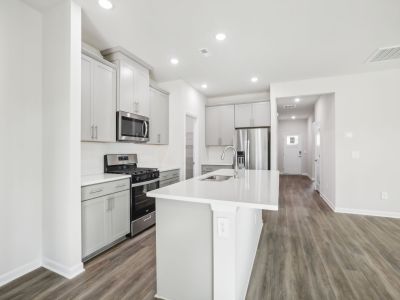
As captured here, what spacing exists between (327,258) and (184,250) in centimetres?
179

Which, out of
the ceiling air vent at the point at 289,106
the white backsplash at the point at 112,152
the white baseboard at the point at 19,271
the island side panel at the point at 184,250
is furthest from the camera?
the ceiling air vent at the point at 289,106

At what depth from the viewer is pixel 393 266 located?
83.7 inches

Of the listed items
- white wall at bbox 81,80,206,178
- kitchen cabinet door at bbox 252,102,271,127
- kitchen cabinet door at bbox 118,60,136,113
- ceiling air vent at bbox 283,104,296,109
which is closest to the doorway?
white wall at bbox 81,80,206,178

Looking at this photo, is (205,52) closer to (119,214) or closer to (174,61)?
(174,61)

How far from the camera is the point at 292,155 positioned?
9.43m

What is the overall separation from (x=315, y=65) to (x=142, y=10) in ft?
9.82

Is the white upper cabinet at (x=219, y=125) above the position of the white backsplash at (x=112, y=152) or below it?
above

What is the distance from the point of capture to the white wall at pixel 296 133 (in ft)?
30.0

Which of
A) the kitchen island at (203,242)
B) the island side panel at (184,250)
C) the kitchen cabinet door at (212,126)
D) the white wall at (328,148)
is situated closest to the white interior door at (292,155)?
the white wall at (328,148)

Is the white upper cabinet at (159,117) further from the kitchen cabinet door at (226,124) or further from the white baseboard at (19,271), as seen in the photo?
the white baseboard at (19,271)

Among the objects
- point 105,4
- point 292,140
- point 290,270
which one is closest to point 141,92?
point 105,4

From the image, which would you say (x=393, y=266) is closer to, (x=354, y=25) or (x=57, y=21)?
(x=354, y=25)

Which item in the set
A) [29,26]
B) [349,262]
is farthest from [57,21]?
[349,262]

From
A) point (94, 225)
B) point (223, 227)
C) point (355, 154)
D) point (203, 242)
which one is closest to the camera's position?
point (223, 227)
